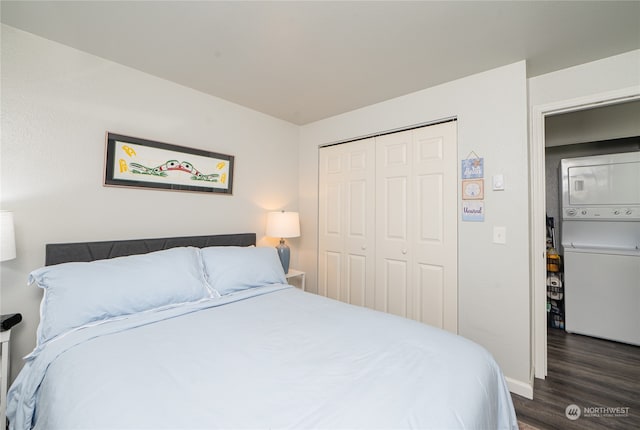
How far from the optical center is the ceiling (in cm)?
158

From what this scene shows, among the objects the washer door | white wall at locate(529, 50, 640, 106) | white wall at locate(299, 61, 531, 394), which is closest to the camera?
white wall at locate(529, 50, 640, 106)

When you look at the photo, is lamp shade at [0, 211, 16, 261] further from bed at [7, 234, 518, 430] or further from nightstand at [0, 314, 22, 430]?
nightstand at [0, 314, 22, 430]

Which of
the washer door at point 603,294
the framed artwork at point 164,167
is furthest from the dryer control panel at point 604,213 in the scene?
the framed artwork at point 164,167

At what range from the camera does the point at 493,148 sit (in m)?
2.20

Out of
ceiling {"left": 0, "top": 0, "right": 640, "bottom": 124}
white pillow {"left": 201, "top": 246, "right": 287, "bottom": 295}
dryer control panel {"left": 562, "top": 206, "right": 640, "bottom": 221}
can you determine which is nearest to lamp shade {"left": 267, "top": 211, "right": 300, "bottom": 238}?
white pillow {"left": 201, "top": 246, "right": 287, "bottom": 295}

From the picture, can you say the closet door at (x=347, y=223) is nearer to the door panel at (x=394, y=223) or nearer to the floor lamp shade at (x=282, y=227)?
the door panel at (x=394, y=223)

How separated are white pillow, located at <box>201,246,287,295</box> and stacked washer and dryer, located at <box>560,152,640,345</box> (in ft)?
11.0

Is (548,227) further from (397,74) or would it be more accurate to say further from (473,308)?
(397,74)

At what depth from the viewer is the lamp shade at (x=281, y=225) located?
297cm

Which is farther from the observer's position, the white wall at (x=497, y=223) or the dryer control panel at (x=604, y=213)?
the dryer control panel at (x=604, y=213)

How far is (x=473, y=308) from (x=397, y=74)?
2018 millimetres

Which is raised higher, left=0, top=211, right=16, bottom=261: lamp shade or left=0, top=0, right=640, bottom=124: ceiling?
left=0, top=0, right=640, bottom=124: ceiling

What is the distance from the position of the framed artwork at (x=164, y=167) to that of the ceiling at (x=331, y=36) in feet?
2.02

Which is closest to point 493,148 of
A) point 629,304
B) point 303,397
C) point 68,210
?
point 303,397
